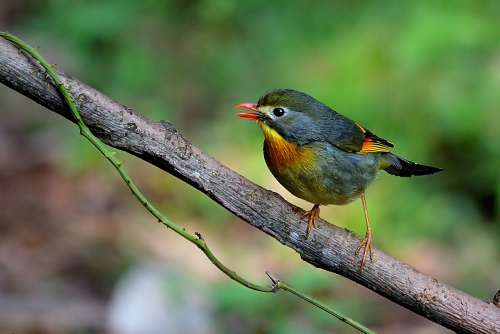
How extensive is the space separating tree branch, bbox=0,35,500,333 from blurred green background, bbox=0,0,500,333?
1801mm

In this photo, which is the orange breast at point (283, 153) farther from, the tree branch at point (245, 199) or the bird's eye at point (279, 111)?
the tree branch at point (245, 199)

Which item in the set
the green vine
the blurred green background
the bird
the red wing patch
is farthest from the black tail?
the green vine

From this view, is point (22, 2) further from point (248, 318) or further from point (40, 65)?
point (40, 65)

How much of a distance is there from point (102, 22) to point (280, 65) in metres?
2.51

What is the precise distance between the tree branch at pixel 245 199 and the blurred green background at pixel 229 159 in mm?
1801

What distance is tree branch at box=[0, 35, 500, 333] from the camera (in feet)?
9.00

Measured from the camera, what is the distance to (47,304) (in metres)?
5.21

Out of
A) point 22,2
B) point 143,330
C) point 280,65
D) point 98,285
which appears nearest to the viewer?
point 143,330

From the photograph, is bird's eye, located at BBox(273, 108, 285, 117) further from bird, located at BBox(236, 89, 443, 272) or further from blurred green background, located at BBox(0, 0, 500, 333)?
blurred green background, located at BBox(0, 0, 500, 333)

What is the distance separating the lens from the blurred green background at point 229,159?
521 cm

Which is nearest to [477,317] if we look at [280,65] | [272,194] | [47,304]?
[272,194]

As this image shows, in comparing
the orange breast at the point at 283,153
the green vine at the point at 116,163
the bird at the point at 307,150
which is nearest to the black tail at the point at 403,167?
the bird at the point at 307,150

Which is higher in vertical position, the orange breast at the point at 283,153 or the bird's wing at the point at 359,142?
the bird's wing at the point at 359,142

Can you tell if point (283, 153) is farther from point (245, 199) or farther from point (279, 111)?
point (245, 199)
